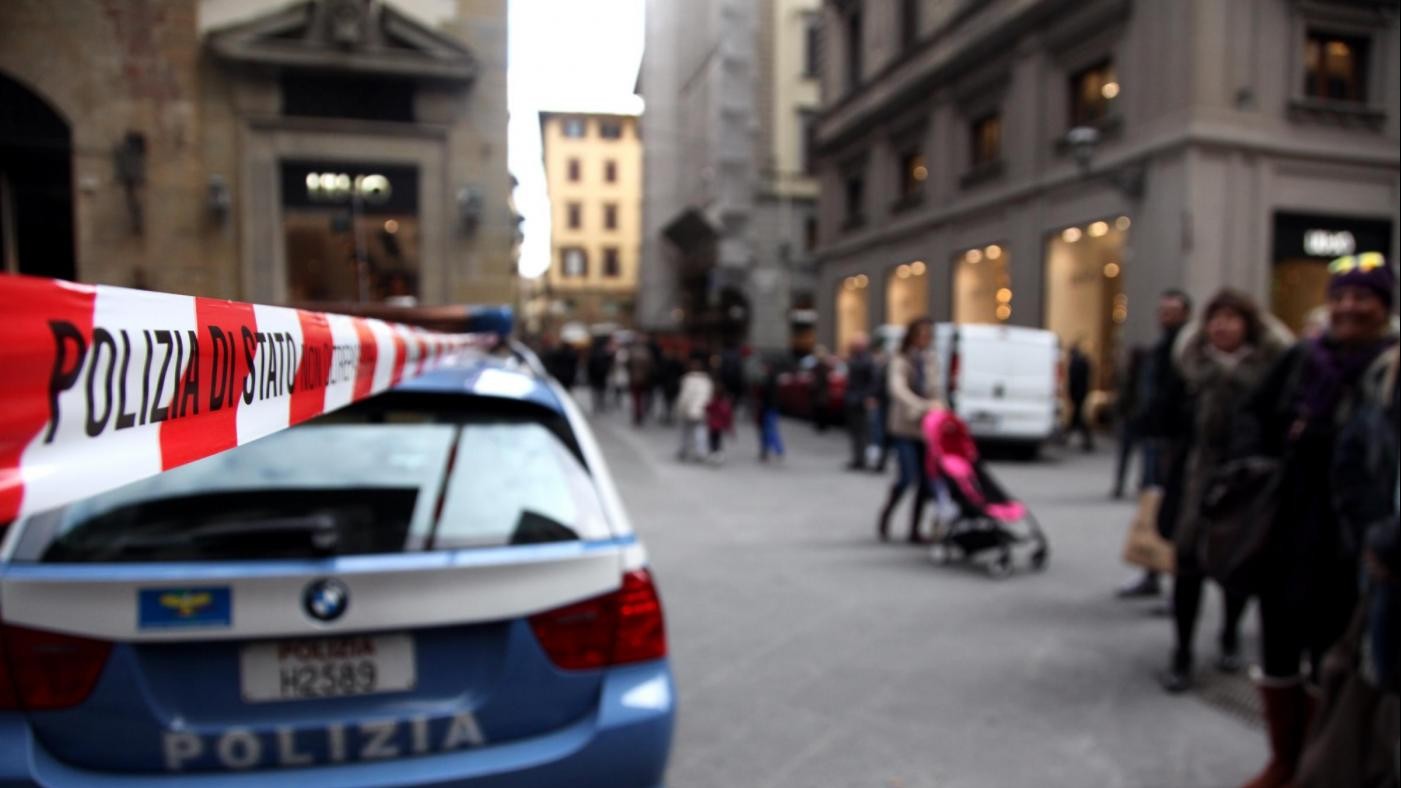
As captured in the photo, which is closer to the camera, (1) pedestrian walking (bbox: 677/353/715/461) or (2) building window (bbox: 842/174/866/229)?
(1) pedestrian walking (bbox: 677/353/715/461)

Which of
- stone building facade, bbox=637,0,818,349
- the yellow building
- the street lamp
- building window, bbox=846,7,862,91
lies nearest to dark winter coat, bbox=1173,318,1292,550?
the street lamp

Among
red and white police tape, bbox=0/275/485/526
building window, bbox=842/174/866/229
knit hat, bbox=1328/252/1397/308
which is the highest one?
building window, bbox=842/174/866/229

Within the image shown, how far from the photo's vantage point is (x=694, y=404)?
1252 centimetres

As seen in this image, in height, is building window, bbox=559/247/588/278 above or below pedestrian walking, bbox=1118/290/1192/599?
above

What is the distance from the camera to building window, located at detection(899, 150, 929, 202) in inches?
944

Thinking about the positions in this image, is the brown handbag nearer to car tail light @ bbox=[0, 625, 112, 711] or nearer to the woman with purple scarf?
the woman with purple scarf

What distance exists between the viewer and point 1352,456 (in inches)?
106

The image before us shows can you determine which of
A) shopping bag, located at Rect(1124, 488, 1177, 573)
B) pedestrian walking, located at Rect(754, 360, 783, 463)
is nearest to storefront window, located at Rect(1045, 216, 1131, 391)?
pedestrian walking, located at Rect(754, 360, 783, 463)

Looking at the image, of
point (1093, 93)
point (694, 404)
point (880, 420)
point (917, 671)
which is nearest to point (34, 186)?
point (917, 671)

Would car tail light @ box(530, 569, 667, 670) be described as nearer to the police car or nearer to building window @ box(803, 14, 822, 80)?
the police car

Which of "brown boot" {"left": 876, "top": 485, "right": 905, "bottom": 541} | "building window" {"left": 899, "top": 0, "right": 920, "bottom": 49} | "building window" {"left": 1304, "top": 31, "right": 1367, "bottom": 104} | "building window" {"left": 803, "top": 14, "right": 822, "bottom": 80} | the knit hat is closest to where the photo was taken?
the knit hat

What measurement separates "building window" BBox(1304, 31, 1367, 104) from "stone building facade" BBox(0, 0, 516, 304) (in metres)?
5.13

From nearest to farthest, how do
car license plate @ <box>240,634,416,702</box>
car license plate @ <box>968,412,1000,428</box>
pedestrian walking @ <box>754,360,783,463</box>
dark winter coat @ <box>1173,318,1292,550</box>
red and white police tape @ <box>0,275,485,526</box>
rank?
1. red and white police tape @ <box>0,275,485,526</box>
2. car license plate @ <box>240,634,416,702</box>
3. dark winter coat @ <box>1173,318,1292,550</box>
4. pedestrian walking @ <box>754,360,783,463</box>
5. car license plate @ <box>968,412,1000,428</box>

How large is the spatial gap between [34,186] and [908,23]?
23314mm
